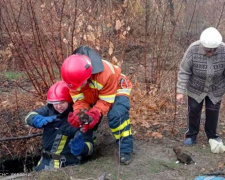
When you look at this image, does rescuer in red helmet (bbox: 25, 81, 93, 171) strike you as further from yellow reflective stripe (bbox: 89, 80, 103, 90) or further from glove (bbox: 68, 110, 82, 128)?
yellow reflective stripe (bbox: 89, 80, 103, 90)

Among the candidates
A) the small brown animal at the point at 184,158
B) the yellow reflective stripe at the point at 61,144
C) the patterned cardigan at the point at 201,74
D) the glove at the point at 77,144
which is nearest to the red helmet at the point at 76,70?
the glove at the point at 77,144

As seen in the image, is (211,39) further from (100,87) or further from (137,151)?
(137,151)

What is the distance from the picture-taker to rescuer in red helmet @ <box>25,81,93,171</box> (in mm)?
4016

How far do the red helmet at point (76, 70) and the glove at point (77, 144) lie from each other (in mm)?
658

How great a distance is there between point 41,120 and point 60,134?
1.10ft

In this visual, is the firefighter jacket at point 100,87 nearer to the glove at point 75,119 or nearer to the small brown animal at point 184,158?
the glove at point 75,119

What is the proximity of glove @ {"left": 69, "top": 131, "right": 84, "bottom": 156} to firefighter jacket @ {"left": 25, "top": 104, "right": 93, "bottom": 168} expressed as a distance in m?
0.17

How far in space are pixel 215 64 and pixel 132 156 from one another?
1.50m

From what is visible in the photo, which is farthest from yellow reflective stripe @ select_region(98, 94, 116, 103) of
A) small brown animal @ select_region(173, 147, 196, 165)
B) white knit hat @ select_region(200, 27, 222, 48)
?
white knit hat @ select_region(200, 27, 222, 48)

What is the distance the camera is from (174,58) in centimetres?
777

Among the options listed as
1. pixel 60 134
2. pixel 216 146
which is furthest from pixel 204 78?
pixel 60 134

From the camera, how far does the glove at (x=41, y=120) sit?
3.97m

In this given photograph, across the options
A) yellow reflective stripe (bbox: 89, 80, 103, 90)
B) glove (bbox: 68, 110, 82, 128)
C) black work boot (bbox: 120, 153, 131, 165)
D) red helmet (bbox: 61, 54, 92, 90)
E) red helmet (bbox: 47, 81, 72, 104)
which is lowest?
black work boot (bbox: 120, 153, 131, 165)

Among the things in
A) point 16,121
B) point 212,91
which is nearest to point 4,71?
point 16,121
